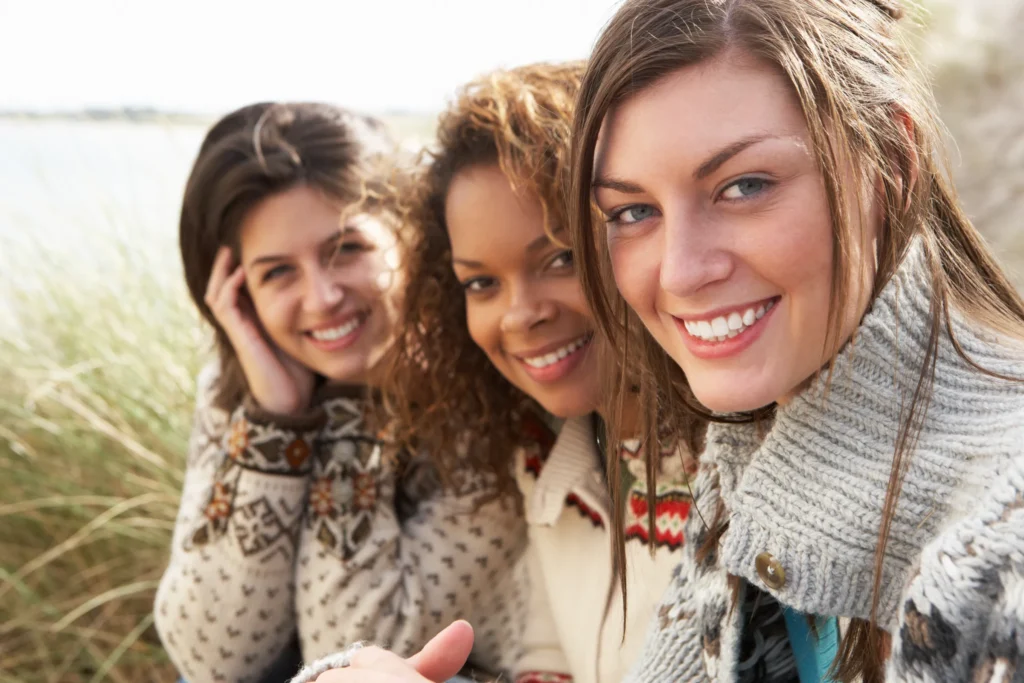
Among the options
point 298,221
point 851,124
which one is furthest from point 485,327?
point 851,124

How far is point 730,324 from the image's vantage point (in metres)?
1.57

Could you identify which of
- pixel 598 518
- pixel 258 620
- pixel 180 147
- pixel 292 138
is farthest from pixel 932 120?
pixel 180 147

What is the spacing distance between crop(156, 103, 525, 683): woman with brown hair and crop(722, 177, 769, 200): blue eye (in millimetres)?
1428

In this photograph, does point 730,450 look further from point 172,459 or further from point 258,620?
point 172,459

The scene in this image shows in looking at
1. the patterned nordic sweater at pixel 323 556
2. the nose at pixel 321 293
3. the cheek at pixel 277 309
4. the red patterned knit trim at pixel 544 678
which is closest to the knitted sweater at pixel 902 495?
the red patterned knit trim at pixel 544 678

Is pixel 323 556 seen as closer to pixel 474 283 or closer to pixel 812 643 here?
pixel 474 283

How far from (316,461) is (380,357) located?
37cm

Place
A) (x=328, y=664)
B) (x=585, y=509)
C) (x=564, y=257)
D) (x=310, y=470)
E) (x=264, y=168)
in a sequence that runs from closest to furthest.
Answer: (x=328, y=664)
(x=564, y=257)
(x=585, y=509)
(x=264, y=168)
(x=310, y=470)

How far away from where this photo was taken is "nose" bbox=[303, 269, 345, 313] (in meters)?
2.78

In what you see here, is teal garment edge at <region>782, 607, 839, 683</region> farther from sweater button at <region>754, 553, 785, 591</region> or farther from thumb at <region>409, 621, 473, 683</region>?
thumb at <region>409, 621, 473, 683</region>

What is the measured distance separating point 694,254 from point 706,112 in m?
0.20

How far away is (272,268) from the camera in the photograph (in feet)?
9.43

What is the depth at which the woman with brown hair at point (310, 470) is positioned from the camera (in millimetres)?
2801

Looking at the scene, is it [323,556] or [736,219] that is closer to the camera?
[736,219]
